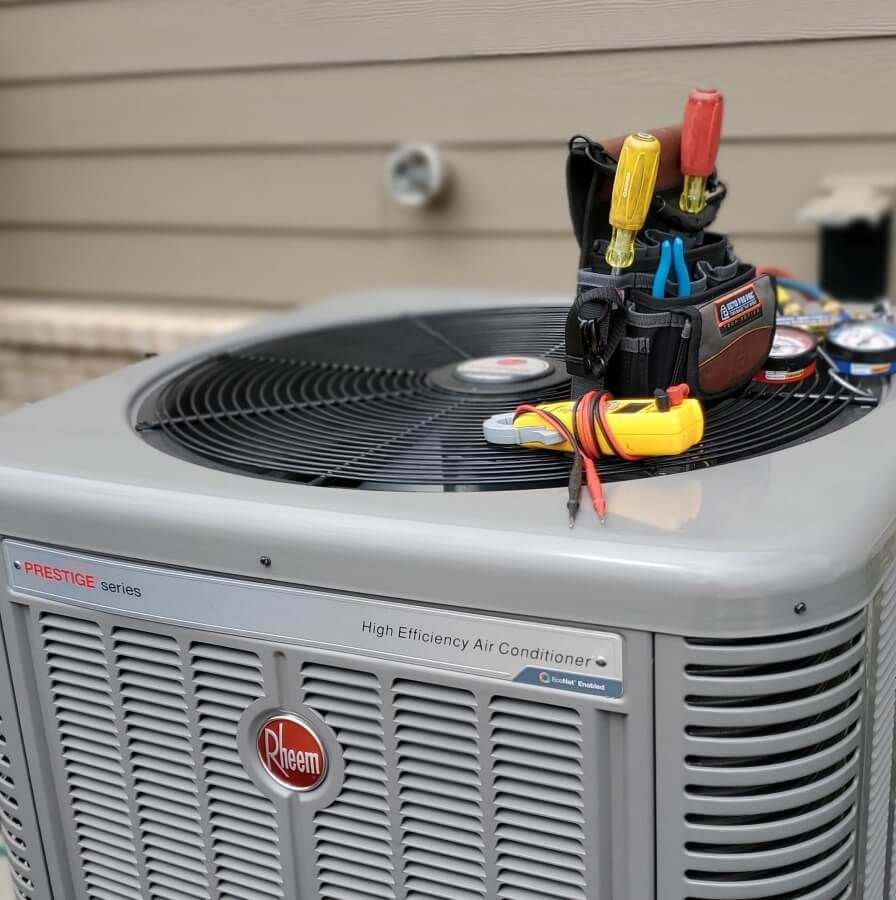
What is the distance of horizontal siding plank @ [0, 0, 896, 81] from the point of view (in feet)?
4.58

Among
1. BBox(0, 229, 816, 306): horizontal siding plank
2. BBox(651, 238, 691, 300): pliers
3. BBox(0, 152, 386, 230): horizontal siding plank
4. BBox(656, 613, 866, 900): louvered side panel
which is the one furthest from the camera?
BBox(0, 152, 386, 230): horizontal siding plank

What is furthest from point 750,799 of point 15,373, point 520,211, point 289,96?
point 15,373

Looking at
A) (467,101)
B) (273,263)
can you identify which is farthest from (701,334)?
(273,263)

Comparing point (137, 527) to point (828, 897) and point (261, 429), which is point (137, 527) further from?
point (828, 897)

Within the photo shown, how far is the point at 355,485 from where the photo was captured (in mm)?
956

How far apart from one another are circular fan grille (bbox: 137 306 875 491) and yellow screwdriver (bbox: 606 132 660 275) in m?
0.18

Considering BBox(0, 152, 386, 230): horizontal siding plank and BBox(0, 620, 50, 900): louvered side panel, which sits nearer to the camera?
BBox(0, 620, 50, 900): louvered side panel

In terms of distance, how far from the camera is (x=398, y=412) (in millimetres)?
1156

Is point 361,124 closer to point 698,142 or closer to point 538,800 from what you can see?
point 698,142

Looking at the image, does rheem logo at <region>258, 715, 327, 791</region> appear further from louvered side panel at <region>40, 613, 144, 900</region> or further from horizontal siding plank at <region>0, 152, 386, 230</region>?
horizontal siding plank at <region>0, 152, 386, 230</region>

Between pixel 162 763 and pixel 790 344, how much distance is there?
2.44 feet

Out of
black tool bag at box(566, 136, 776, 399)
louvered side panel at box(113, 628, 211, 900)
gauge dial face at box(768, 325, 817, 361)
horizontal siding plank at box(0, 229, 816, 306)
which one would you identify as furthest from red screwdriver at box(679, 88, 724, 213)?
horizontal siding plank at box(0, 229, 816, 306)

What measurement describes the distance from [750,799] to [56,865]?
69cm

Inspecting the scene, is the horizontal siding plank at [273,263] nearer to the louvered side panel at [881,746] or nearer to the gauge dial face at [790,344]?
the gauge dial face at [790,344]
